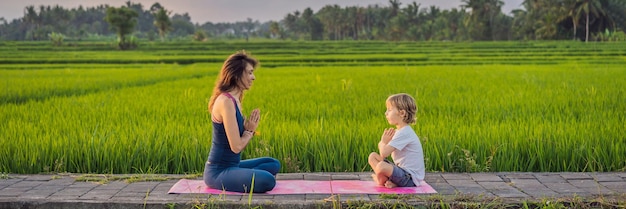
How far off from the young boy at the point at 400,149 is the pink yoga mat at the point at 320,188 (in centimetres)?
5

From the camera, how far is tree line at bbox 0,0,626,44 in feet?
160

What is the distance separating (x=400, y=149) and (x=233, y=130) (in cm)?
84

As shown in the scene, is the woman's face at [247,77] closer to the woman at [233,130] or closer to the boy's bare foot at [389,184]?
the woman at [233,130]

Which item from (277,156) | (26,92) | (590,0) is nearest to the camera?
(277,156)

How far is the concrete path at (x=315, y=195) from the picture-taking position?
3342 mm

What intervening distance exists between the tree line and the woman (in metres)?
43.6

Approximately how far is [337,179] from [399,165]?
0.39 meters

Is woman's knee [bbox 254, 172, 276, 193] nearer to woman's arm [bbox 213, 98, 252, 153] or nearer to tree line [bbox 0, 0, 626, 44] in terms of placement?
woman's arm [bbox 213, 98, 252, 153]

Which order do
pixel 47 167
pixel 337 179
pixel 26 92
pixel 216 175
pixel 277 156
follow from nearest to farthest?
pixel 216 175 → pixel 337 179 → pixel 47 167 → pixel 277 156 → pixel 26 92

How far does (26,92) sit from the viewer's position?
11023mm

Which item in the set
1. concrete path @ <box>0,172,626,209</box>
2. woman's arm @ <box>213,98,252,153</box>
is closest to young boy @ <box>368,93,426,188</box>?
concrete path @ <box>0,172,626,209</box>

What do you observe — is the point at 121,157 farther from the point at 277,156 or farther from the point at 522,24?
the point at 522,24

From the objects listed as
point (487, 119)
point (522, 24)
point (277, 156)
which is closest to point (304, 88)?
point (487, 119)

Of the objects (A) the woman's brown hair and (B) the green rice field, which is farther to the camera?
(B) the green rice field
